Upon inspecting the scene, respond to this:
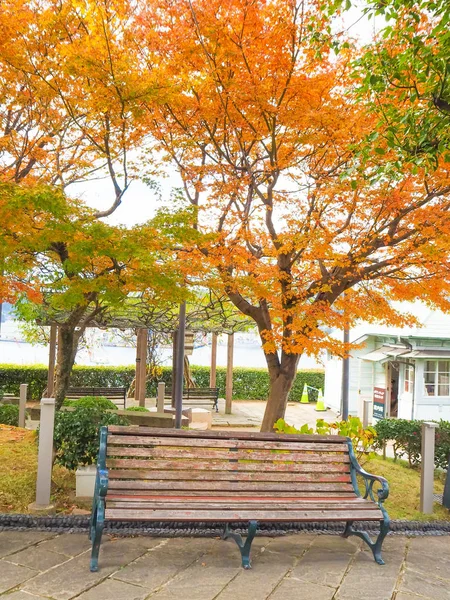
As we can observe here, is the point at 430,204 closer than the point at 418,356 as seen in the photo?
Yes

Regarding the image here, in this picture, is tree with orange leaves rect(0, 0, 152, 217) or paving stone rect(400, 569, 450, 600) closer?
paving stone rect(400, 569, 450, 600)

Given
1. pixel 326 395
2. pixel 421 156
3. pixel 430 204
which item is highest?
pixel 430 204

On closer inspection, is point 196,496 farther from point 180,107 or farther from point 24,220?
point 180,107

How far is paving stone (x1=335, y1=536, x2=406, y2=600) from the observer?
3691 millimetres

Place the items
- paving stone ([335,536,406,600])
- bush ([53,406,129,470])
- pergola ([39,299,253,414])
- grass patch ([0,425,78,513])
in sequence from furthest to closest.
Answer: pergola ([39,299,253,414]) < bush ([53,406,129,470]) < grass patch ([0,425,78,513]) < paving stone ([335,536,406,600])

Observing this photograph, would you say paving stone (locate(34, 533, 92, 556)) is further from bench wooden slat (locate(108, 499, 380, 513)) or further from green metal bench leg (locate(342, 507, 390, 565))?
green metal bench leg (locate(342, 507, 390, 565))

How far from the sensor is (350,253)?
8.13 meters

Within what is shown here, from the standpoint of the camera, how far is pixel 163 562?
4082mm

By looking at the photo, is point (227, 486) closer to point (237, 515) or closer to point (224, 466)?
point (224, 466)

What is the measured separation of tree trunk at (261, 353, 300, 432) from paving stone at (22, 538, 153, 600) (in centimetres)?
473

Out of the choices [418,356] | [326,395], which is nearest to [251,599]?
[418,356]

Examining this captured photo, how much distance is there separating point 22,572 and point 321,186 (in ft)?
21.7

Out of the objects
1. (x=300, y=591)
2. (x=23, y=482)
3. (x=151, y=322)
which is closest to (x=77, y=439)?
(x=23, y=482)

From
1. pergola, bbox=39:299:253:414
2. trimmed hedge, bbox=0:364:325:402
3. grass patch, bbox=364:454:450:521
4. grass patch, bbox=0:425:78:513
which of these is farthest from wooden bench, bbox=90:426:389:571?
trimmed hedge, bbox=0:364:325:402
